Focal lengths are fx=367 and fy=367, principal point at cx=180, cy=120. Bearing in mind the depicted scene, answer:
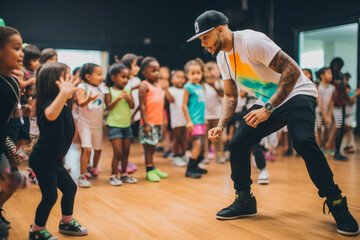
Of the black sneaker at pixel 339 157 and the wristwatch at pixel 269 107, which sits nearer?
the wristwatch at pixel 269 107

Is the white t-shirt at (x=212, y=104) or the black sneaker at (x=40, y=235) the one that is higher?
the white t-shirt at (x=212, y=104)

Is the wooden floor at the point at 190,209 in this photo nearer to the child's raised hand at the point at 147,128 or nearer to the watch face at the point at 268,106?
the child's raised hand at the point at 147,128

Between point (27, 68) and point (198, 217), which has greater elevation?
point (27, 68)

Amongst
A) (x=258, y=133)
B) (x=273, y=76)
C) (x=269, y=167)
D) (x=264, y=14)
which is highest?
(x=264, y=14)

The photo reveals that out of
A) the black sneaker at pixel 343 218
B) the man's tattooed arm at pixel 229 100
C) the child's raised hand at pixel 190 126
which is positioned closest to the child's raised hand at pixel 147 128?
the child's raised hand at pixel 190 126

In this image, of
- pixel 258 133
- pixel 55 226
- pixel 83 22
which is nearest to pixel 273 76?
pixel 258 133

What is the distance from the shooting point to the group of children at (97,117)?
2096 mm

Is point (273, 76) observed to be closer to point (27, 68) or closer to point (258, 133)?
point (258, 133)

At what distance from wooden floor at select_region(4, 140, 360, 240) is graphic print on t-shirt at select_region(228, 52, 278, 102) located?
2.84ft

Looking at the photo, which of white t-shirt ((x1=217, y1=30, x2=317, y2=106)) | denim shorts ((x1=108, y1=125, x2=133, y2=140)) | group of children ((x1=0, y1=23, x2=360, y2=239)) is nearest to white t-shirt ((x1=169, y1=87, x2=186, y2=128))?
group of children ((x1=0, y1=23, x2=360, y2=239))

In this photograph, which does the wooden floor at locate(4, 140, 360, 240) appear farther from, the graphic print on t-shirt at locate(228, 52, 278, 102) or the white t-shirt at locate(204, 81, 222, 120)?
the white t-shirt at locate(204, 81, 222, 120)

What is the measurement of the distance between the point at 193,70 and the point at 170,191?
1.63 meters

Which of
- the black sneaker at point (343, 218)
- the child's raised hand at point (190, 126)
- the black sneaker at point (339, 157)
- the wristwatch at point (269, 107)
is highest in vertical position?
the wristwatch at point (269, 107)

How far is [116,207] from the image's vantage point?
285 cm
